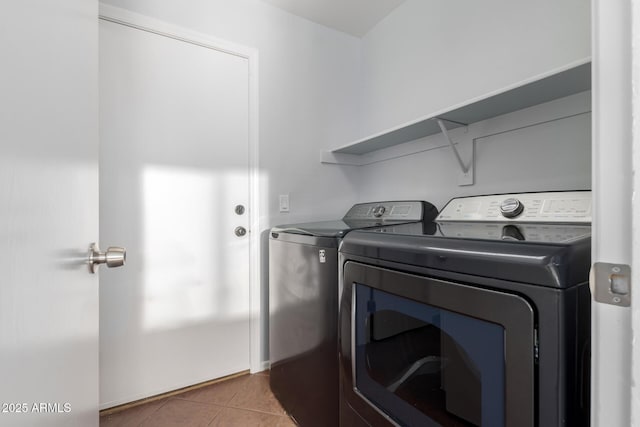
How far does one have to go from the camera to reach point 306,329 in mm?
1305

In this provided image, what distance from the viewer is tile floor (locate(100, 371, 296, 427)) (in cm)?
145

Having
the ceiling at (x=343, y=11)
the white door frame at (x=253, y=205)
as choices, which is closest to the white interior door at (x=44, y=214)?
the white door frame at (x=253, y=205)

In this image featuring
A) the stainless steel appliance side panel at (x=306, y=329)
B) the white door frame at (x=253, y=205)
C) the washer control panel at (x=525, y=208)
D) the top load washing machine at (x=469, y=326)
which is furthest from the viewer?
the white door frame at (x=253, y=205)

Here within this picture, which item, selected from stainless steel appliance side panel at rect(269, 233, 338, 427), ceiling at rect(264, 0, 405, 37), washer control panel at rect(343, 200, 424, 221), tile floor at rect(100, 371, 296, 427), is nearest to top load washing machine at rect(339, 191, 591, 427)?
stainless steel appliance side panel at rect(269, 233, 338, 427)

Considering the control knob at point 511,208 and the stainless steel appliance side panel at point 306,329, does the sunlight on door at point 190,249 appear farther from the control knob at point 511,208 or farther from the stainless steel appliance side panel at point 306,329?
the control knob at point 511,208

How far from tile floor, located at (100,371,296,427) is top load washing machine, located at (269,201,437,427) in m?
0.11

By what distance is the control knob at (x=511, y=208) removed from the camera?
120 centimetres

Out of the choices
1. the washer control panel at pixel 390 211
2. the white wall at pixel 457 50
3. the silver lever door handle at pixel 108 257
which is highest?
the white wall at pixel 457 50

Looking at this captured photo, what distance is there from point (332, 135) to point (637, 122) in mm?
2029

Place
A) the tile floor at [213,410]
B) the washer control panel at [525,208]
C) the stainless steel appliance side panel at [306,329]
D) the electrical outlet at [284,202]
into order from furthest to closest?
the electrical outlet at [284,202] → the tile floor at [213,410] → the stainless steel appliance side panel at [306,329] → the washer control panel at [525,208]

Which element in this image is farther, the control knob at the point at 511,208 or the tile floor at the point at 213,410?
the tile floor at the point at 213,410

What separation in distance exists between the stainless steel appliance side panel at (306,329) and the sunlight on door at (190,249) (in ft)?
1.25

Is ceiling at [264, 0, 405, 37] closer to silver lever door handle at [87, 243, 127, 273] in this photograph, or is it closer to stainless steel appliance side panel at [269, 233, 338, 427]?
stainless steel appliance side panel at [269, 233, 338, 427]

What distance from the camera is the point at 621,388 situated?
1.10ft
